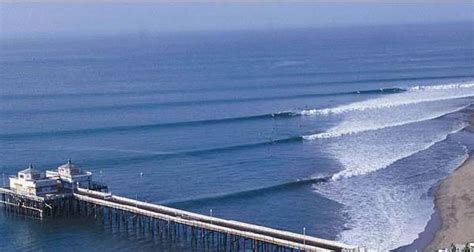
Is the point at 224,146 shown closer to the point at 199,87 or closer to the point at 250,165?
→ the point at 250,165

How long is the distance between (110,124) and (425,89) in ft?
163

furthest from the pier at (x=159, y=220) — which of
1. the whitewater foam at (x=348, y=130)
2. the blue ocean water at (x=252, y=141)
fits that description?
the whitewater foam at (x=348, y=130)

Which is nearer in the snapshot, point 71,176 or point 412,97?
point 71,176

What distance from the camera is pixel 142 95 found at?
4397 inches

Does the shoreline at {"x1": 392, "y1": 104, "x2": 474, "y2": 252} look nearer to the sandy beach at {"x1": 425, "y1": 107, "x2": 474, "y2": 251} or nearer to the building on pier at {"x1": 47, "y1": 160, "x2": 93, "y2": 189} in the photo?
the sandy beach at {"x1": 425, "y1": 107, "x2": 474, "y2": 251}

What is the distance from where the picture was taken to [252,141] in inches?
3125

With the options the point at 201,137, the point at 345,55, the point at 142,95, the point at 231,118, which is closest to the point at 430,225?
the point at 201,137

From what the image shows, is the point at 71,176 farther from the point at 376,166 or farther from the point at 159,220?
the point at 376,166

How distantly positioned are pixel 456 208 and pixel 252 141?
27.6 m

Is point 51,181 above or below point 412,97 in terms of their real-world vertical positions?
below

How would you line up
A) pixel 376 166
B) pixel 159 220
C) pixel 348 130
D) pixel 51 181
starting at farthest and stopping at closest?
1. pixel 348 130
2. pixel 376 166
3. pixel 51 181
4. pixel 159 220

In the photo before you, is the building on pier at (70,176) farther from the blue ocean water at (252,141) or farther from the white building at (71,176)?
the blue ocean water at (252,141)

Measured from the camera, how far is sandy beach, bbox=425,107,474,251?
160 ft

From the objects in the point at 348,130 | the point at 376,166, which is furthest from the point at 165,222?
the point at 348,130
